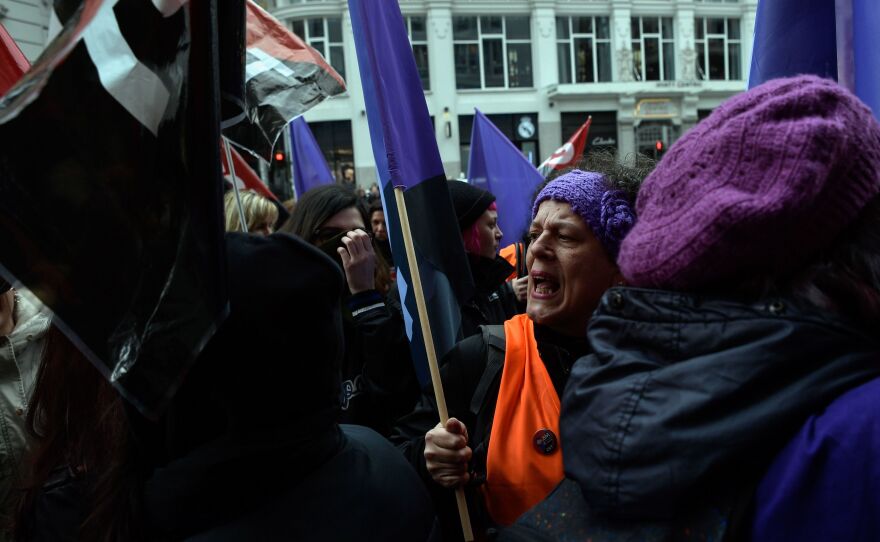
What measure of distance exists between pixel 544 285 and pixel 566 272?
9 cm

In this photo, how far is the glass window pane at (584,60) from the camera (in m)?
25.3

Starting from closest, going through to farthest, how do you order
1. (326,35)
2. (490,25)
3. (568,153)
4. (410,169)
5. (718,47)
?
(410,169) → (568,153) → (326,35) → (490,25) → (718,47)

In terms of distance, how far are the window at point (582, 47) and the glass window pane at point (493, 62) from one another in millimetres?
2179

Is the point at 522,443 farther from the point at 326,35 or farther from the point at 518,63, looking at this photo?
the point at 518,63

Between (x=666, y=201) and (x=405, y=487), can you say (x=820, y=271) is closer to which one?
(x=666, y=201)

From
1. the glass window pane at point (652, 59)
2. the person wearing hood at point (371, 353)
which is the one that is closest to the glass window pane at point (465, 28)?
the glass window pane at point (652, 59)

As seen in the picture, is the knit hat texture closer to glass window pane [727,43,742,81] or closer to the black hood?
the black hood

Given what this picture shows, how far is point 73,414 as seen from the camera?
112 cm

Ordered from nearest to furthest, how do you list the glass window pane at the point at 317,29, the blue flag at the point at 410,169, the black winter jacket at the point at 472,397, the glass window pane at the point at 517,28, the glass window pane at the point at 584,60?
the black winter jacket at the point at 472,397 → the blue flag at the point at 410,169 → the glass window pane at the point at 317,29 → the glass window pane at the point at 517,28 → the glass window pane at the point at 584,60

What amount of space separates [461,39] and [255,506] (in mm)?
25099

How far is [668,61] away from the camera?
25781 millimetres

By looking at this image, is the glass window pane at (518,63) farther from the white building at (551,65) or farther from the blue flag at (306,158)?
the blue flag at (306,158)

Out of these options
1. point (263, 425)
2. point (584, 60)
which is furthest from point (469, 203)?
point (584, 60)

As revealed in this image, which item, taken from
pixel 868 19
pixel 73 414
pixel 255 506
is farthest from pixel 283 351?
pixel 868 19
